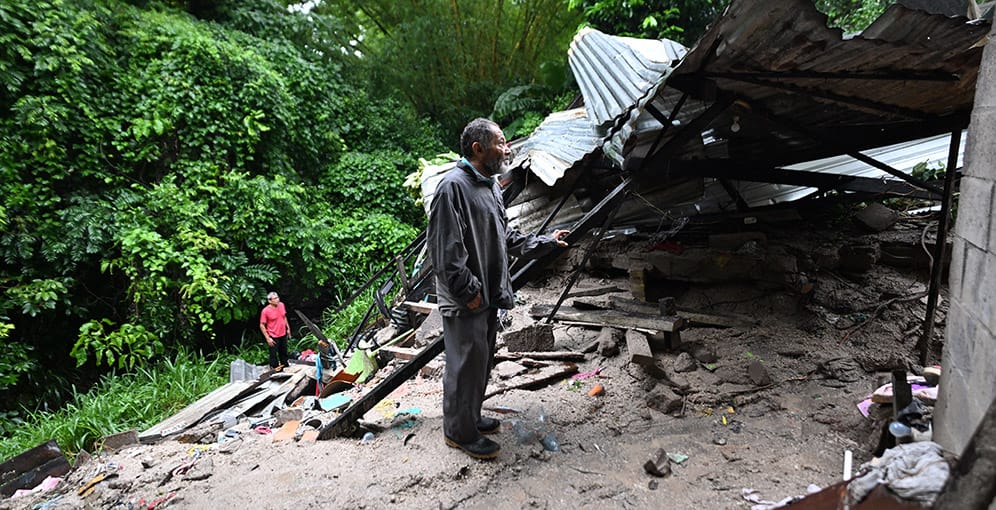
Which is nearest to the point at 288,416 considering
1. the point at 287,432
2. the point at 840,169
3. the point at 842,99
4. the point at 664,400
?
the point at 287,432

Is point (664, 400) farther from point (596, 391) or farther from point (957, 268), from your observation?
A: point (957, 268)

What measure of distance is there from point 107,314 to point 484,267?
321 inches

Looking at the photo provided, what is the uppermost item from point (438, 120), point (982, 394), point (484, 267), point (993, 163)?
point (438, 120)

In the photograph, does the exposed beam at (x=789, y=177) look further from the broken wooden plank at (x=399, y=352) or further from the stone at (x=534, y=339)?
the broken wooden plank at (x=399, y=352)

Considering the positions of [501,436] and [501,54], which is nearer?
[501,436]

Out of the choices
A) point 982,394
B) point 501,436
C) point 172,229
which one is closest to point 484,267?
point 501,436

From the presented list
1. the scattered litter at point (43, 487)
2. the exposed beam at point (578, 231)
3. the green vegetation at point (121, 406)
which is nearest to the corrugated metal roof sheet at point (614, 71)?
the exposed beam at point (578, 231)

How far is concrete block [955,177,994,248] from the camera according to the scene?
4.50 ft

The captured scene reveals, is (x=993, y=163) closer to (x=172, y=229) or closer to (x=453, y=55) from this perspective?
(x=172, y=229)

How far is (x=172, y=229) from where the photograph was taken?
24.4ft

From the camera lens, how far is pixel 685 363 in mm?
3420

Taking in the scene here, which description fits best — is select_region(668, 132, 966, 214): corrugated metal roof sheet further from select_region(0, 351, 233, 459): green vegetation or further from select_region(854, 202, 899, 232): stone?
select_region(0, 351, 233, 459): green vegetation

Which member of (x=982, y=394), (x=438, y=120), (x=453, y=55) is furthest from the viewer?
(x=438, y=120)

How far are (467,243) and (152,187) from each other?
25.7 ft
